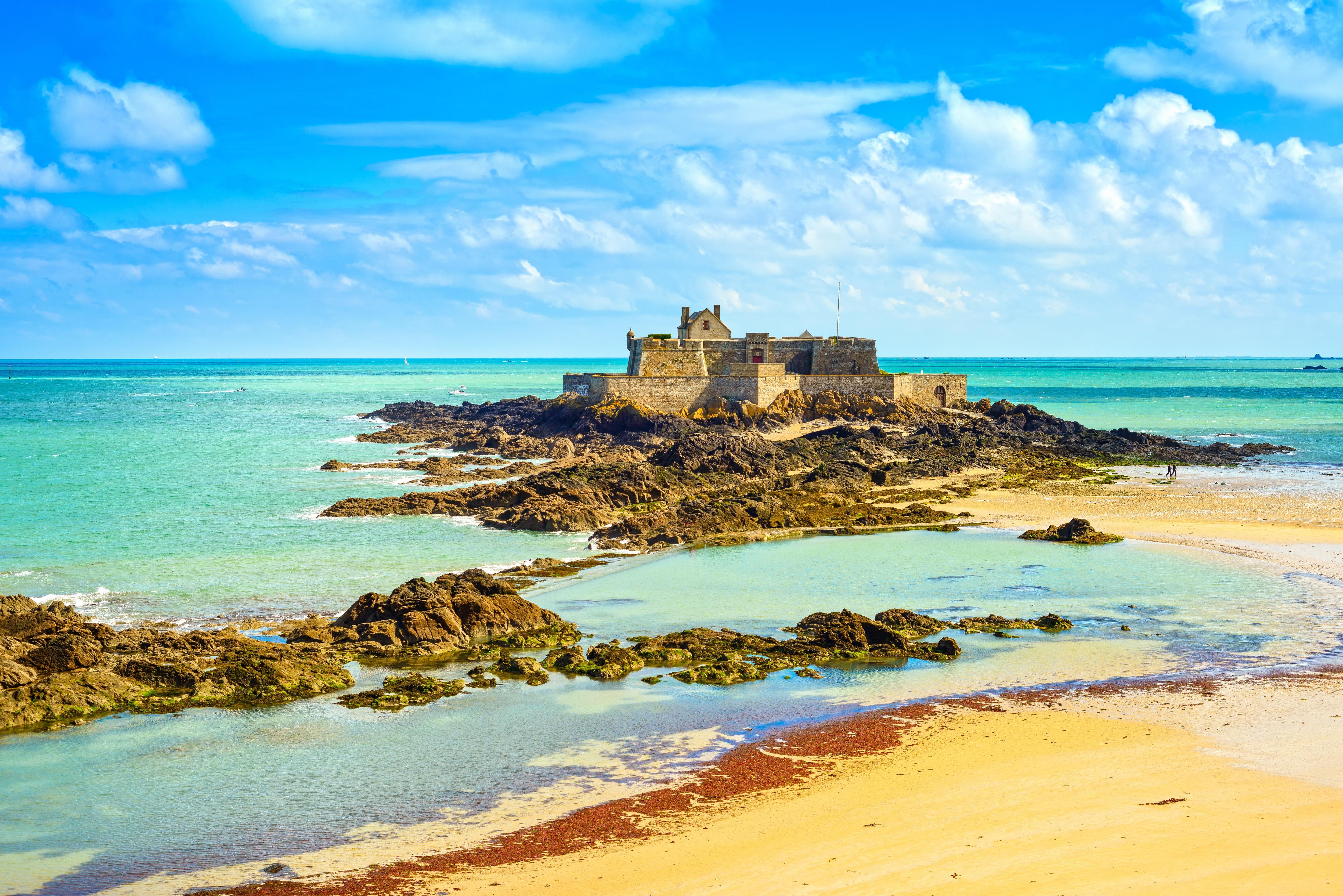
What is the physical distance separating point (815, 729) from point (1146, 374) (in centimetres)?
19644

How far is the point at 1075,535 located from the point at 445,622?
15.7 m

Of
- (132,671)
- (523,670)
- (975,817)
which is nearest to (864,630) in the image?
(523,670)

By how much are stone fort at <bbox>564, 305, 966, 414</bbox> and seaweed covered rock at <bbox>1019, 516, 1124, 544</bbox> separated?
2485cm

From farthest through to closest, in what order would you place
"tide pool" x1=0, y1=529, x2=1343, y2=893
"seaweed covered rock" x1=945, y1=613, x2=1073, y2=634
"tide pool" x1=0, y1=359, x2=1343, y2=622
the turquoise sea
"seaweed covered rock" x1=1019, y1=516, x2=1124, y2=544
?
1. "seaweed covered rock" x1=1019, y1=516, x2=1124, y2=544
2. "tide pool" x1=0, y1=359, x2=1343, y2=622
3. "seaweed covered rock" x1=945, y1=613, x2=1073, y2=634
4. the turquoise sea
5. "tide pool" x1=0, y1=529, x2=1343, y2=893

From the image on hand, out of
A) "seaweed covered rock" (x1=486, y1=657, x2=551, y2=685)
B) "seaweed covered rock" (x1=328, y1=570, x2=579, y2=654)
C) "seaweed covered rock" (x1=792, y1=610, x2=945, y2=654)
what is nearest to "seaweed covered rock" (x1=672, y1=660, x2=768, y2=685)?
"seaweed covered rock" (x1=792, y1=610, x2=945, y2=654)

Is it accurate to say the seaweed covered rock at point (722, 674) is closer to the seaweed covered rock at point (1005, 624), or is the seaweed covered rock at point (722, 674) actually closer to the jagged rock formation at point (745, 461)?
the seaweed covered rock at point (1005, 624)

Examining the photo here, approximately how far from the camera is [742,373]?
49.1 m

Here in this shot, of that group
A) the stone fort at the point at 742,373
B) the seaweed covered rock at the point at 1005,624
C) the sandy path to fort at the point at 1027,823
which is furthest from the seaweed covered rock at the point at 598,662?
the stone fort at the point at 742,373

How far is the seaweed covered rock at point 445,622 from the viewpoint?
1499cm

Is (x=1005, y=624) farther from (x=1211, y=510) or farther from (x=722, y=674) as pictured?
(x=1211, y=510)

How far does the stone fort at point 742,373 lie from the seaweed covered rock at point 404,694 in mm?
34674

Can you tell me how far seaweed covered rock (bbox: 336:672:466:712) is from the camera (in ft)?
41.7

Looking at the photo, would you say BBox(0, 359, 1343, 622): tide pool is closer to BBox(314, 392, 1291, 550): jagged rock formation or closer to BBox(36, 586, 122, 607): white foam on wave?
BBox(36, 586, 122, 607): white foam on wave

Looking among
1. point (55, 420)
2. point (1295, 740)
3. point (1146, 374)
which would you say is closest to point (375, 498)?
point (1295, 740)
